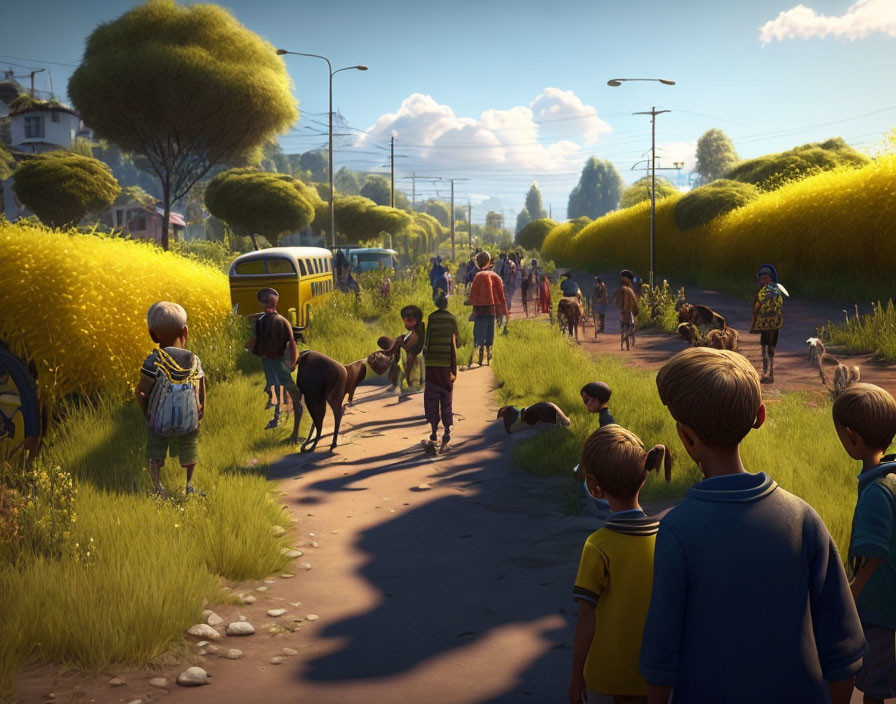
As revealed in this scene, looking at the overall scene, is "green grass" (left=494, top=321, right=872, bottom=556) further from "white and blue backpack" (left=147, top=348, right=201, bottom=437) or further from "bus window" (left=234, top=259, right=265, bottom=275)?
"bus window" (left=234, top=259, right=265, bottom=275)

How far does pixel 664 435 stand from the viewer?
8.01 metres

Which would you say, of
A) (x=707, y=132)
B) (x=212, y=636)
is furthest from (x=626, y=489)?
(x=707, y=132)

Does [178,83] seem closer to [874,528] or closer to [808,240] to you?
[808,240]

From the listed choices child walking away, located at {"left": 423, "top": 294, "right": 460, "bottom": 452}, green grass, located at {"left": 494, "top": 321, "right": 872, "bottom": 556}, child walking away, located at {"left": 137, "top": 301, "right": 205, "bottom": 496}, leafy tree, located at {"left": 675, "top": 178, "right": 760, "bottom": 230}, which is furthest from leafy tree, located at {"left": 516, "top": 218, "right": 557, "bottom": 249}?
child walking away, located at {"left": 137, "top": 301, "right": 205, "bottom": 496}

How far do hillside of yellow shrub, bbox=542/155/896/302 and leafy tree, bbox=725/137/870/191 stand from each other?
4353 millimetres

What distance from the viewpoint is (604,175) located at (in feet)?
534

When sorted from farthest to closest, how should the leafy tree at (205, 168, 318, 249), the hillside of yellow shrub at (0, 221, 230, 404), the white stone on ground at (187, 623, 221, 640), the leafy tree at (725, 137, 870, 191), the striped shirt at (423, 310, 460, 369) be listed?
the leafy tree at (205, 168, 318, 249) < the leafy tree at (725, 137, 870, 191) < the striped shirt at (423, 310, 460, 369) < the hillside of yellow shrub at (0, 221, 230, 404) < the white stone on ground at (187, 623, 221, 640)

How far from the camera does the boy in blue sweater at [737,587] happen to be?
5.80 feet

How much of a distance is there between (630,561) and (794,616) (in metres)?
0.60

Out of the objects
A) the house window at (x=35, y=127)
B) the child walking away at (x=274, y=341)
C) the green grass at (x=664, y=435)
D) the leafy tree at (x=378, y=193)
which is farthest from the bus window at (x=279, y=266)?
the leafy tree at (x=378, y=193)

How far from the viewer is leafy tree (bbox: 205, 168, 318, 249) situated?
38.1 metres

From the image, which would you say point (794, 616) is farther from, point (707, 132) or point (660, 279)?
point (707, 132)

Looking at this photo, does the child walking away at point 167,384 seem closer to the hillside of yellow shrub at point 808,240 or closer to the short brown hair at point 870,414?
the short brown hair at point 870,414

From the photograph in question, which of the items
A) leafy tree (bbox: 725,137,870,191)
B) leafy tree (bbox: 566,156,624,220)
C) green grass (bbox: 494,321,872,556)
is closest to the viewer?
green grass (bbox: 494,321,872,556)
